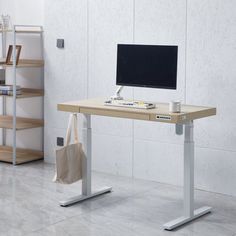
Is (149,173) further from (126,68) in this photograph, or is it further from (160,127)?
(126,68)

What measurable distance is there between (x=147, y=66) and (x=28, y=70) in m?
2.29

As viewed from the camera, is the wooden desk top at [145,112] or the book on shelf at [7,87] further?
the book on shelf at [7,87]

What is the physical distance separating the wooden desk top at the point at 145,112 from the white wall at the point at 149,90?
60 cm

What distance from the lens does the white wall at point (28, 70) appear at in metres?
6.47

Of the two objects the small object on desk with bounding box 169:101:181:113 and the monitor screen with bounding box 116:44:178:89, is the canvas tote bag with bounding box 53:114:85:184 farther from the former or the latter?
the small object on desk with bounding box 169:101:181:113

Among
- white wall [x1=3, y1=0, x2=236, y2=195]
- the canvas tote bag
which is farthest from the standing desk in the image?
white wall [x1=3, y1=0, x2=236, y2=195]

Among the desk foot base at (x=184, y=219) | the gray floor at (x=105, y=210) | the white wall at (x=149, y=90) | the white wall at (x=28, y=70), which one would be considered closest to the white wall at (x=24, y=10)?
the white wall at (x=28, y=70)

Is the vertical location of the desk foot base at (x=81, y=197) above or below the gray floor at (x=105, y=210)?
above

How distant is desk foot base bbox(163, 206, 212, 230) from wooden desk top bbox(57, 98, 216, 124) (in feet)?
2.44

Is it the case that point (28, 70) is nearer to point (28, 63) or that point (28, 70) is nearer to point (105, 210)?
point (28, 63)

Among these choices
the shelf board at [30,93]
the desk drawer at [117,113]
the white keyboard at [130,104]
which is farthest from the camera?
the shelf board at [30,93]

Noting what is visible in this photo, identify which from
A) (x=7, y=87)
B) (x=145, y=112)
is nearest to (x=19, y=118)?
(x=7, y=87)

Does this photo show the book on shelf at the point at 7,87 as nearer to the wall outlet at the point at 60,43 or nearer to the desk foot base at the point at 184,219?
the wall outlet at the point at 60,43

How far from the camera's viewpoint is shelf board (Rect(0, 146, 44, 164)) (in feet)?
20.9
